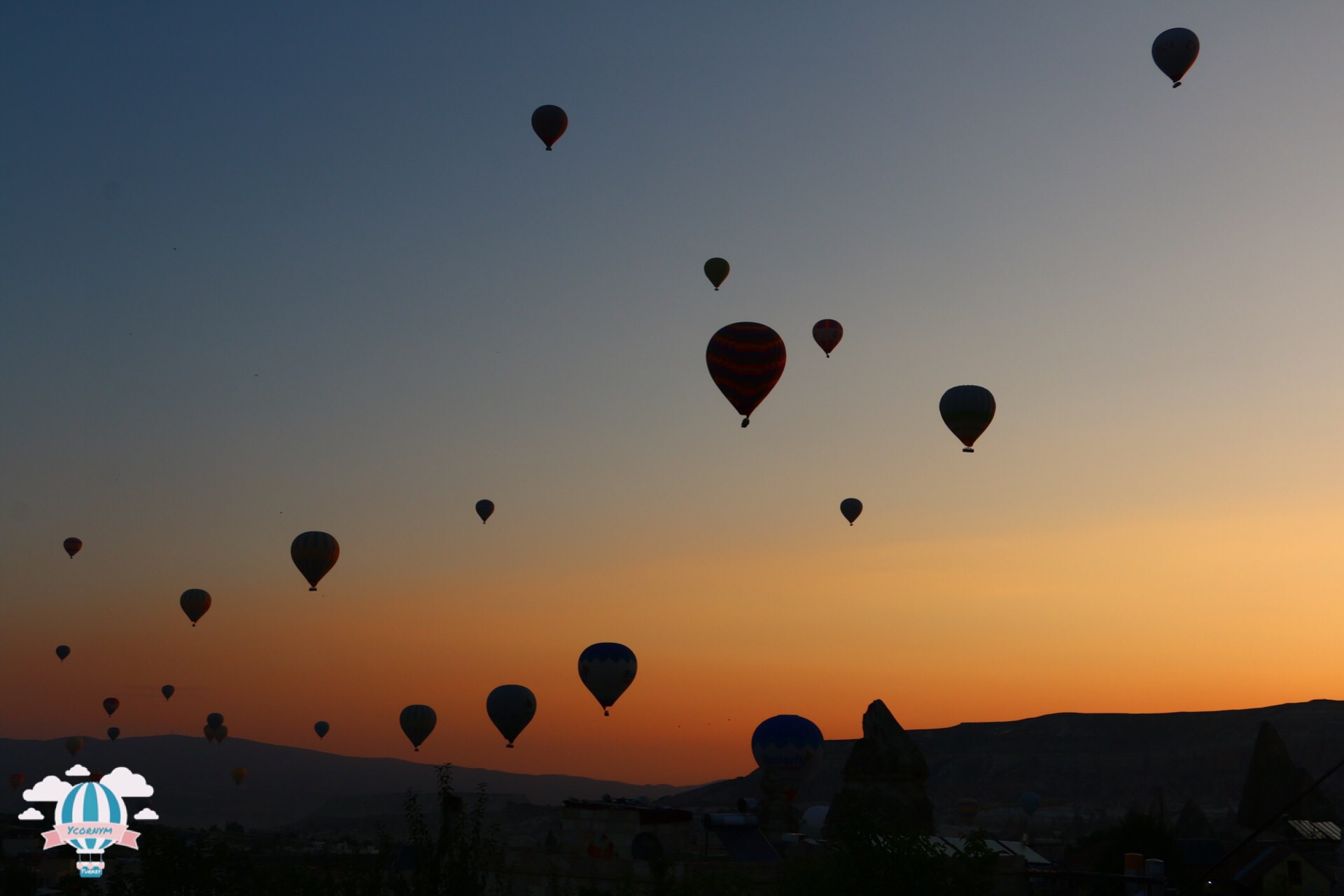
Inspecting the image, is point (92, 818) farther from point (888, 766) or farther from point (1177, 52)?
point (888, 766)

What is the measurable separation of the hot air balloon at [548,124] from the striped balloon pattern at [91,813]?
45.6m

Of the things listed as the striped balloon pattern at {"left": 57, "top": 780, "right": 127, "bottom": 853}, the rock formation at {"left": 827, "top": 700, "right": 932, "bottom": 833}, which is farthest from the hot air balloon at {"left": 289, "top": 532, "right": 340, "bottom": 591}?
the striped balloon pattern at {"left": 57, "top": 780, "right": 127, "bottom": 853}

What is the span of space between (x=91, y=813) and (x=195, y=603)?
71.0m

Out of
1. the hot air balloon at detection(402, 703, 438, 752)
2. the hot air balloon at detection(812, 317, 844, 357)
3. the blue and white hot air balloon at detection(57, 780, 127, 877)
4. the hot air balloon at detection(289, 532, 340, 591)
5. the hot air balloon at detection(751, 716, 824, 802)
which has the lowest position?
the blue and white hot air balloon at detection(57, 780, 127, 877)

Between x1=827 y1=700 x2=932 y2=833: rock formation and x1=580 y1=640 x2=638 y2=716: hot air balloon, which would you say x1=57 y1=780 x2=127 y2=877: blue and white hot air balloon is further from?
x1=827 y1=700 x2=932 y2=833: rock formation

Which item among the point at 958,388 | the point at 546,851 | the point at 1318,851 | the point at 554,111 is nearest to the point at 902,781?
the point at 1318,851

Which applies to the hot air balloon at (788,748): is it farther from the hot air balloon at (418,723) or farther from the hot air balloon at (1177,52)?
the hot air balloon at (1177,52)

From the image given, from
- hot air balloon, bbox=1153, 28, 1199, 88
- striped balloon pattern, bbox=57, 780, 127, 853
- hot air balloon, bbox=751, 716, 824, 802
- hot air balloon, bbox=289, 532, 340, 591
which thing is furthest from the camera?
hot air balloon, bbox=751, 716, 824, 802

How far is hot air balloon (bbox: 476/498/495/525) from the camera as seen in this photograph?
270 ft

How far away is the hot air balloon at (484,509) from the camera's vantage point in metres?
82.3

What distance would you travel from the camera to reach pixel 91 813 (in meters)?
24.9

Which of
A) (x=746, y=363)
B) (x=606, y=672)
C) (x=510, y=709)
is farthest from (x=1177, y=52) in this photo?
(x=510, y=709)

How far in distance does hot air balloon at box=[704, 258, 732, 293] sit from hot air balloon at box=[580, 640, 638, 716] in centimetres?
2005

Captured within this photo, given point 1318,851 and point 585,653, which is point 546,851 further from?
point 1318,851
